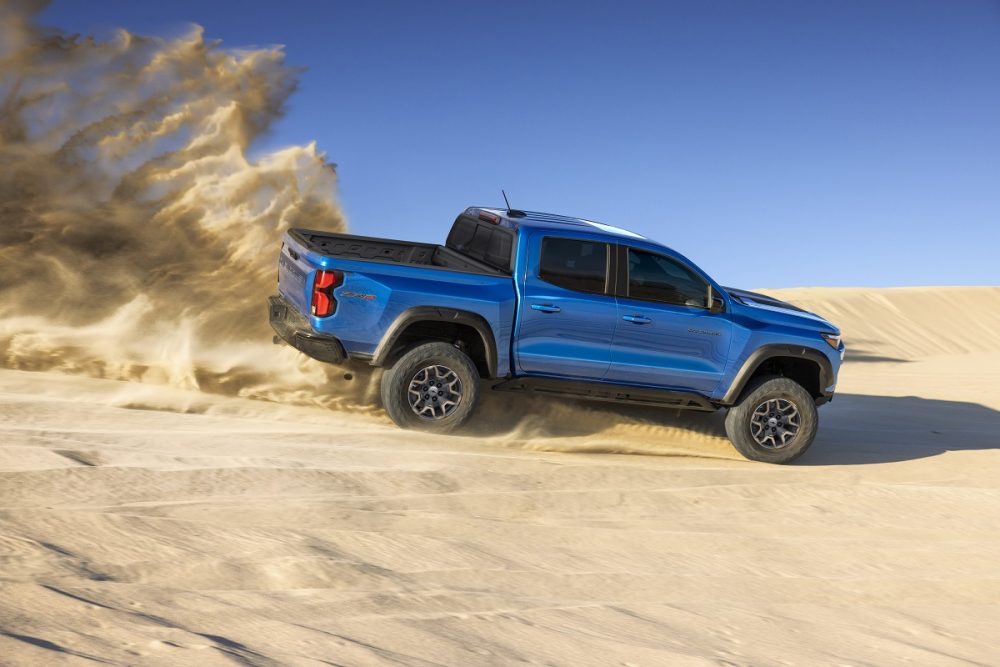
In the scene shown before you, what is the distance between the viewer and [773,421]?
8484 millimetres

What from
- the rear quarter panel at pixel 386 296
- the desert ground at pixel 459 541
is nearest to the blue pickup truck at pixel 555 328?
the rear quarter panel at pixel 386 296

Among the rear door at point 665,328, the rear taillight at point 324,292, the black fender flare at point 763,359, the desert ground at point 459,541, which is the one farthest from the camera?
the black fender flare at point 763,359

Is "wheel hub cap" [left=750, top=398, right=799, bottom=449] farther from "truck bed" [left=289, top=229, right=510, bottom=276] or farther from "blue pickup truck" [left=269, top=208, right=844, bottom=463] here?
"truck bed" [left=289, top=229, right=510, bottom=276]

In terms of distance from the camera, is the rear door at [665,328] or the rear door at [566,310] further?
the rear door at [665,328]

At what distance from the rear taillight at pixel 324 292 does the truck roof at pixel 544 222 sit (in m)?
1.54

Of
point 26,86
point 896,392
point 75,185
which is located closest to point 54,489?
point 75,185

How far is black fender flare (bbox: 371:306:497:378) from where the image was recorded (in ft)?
24.3

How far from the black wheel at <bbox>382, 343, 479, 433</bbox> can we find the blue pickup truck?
1 cm

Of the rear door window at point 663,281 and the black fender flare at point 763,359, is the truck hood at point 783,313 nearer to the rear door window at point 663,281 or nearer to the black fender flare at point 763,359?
the black fender flare at point 763,359

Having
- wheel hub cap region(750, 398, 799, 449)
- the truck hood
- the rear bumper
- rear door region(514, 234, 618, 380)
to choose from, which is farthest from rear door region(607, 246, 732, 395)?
the rear bumper

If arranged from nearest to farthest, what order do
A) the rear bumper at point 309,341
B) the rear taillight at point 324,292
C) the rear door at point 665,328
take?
1. the rear taillight at point 324,292
2. the rear bumper at point 309,341
3. the rear door at point 665,328

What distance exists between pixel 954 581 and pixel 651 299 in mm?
3427

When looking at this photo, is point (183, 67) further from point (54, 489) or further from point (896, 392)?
point (896, 392)

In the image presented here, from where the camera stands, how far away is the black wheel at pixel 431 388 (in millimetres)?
7559
